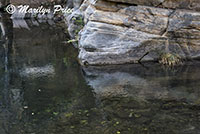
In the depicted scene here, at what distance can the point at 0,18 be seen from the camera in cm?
3122

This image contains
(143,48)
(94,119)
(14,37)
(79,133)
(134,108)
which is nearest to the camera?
(79,133)

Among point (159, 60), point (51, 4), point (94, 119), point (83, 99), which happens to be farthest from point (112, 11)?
point (51, 4)

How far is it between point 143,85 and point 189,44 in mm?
4074

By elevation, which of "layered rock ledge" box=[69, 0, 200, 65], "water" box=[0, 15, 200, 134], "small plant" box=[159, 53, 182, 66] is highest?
"layered rock ledge" box=[69, 0, 200, 65]

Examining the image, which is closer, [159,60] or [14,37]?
[159,60]

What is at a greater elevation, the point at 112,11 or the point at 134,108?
the point at 112,11

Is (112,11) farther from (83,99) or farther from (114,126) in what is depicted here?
(114,126)

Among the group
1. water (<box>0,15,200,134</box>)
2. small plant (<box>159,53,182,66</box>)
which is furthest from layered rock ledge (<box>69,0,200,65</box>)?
water (<box>0,15,200,134</box>)

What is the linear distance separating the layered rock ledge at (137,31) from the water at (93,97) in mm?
672

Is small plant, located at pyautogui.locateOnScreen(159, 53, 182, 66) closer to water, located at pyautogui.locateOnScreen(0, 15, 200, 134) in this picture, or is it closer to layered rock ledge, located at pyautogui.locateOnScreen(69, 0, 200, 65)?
layered rock ledge, located at pyautogui.locateOnScreen(69, 0, 200, 65)

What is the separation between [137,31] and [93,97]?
16.0 feet

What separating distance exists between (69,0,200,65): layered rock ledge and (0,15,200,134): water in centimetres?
67

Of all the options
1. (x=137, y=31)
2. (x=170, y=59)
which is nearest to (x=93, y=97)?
(x=137, y=31)

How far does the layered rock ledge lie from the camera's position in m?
14.1
